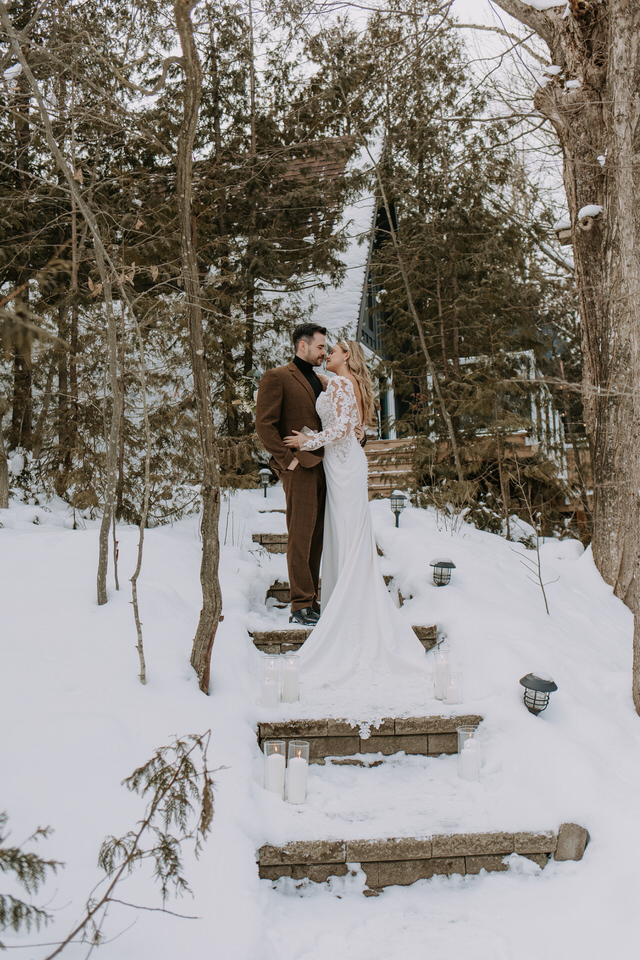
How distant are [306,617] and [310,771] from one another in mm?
1240

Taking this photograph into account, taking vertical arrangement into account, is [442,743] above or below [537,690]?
below

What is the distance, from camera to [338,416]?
3.98 metres

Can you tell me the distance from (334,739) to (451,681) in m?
0.64

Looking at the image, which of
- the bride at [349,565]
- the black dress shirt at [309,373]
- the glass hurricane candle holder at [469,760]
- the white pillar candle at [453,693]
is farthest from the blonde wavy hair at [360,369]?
the glass hurricane candle holder at [469,760]

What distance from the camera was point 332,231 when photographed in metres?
8.87

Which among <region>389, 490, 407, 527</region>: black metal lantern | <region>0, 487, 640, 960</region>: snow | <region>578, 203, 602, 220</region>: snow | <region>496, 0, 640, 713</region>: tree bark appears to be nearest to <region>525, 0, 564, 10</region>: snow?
<region>496, 0, 640, 713</region>: tree bark

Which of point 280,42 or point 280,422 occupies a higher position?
point 280,42

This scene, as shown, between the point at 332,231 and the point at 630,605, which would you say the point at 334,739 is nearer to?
the point at 630,605

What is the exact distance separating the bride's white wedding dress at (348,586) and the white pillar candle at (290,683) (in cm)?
22

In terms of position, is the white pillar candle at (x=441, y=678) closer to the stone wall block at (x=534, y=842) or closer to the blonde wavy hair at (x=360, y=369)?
the stone wall block at (x=534, y=842)

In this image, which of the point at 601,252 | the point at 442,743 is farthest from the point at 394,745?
the point at 601,252

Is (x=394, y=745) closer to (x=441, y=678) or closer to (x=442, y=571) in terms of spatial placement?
(x=441, y=678)

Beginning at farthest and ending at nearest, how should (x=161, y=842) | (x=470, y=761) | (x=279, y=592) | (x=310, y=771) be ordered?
(x=279, y=592)
(x=310, y=771)
(x=470, y=761)
(x=161, y=842)

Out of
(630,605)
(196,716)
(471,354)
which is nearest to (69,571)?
(196,716)
